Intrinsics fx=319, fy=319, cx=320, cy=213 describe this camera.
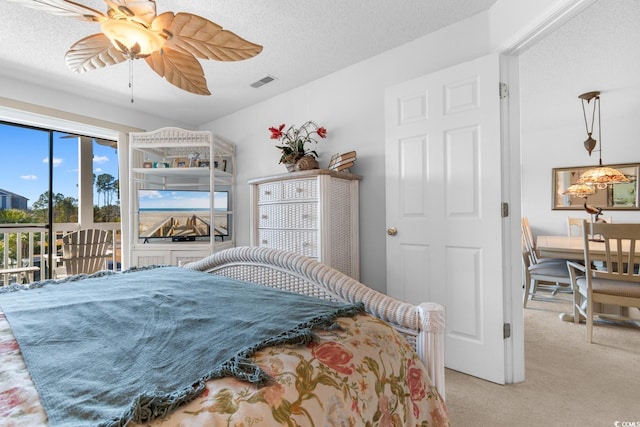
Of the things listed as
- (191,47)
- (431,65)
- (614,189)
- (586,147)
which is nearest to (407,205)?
(431,65)

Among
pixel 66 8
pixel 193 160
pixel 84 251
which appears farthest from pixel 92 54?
pixel 84 251

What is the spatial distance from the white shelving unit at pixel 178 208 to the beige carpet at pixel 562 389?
2787mm

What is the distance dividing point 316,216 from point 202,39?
1399 millimetres

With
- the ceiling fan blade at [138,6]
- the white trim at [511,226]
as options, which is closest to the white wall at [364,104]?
the white trim at [511,226]

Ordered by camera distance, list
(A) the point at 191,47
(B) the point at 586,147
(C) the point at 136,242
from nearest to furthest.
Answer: (A) the point at 191,47
(C) the point at 136,242
(B) the point at 586,147

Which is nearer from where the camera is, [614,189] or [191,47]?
[191,47]

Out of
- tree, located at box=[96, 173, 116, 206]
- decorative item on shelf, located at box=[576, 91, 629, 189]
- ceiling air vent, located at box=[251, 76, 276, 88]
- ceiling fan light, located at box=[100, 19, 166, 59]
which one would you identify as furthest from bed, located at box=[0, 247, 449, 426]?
decorative item on shelf, located at box=[576, 91, 629, 189]

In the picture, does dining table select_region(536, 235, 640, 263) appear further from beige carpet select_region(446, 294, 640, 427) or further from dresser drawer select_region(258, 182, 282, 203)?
dresser drawer select_region(258, 182, 282, 203)

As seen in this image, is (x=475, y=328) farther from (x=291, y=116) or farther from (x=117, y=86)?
(x=117, y=86)

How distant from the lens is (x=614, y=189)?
4.30 meters

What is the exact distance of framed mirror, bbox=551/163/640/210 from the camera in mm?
4129

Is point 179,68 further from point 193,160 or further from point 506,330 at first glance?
point 506,330

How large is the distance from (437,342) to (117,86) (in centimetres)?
366

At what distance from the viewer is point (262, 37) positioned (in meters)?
2.37
